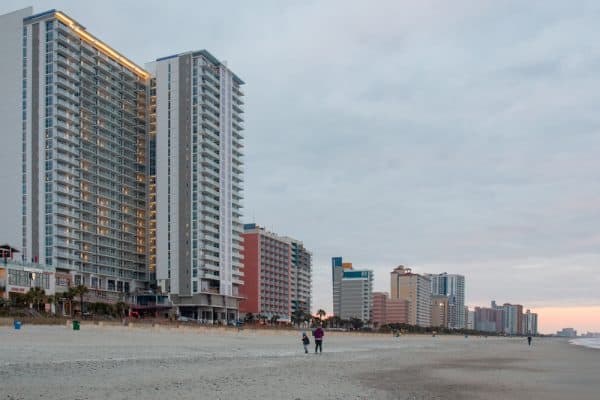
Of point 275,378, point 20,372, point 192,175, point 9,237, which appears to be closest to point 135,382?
point 20,372

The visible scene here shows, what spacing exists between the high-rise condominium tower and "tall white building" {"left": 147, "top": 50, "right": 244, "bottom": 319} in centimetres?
676

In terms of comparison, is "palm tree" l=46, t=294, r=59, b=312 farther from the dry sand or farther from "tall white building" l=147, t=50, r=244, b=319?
the dry sand

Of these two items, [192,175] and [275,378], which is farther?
[192,175]

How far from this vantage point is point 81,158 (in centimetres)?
13588

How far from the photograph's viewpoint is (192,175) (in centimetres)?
14775

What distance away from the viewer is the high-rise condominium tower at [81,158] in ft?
415

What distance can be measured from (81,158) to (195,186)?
26.7 meters

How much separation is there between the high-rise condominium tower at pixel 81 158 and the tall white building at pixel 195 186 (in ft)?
22.2

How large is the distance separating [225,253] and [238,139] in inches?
1283

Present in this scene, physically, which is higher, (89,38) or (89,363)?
(89,38)

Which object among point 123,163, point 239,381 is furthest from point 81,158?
point 239,381

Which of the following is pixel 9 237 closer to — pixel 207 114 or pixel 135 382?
pixel 207 114

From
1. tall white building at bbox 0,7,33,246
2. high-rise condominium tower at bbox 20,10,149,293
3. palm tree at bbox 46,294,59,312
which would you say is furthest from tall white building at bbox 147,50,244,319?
palm tree at bbox 46,294,59,312

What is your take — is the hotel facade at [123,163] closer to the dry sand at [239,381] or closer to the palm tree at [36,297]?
the palm tree at [36,297]
